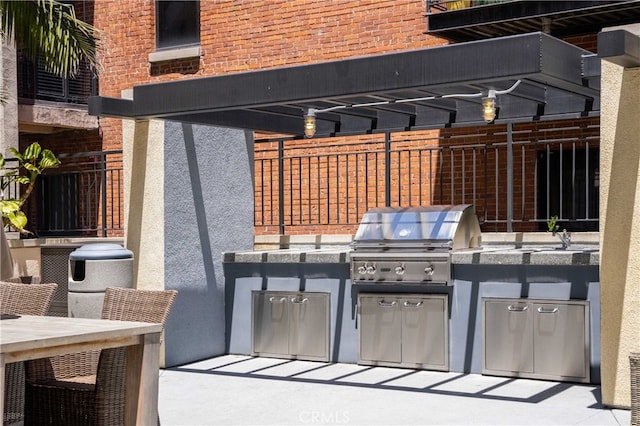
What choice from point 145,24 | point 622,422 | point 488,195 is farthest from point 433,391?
point 145,24

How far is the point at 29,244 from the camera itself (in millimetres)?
13125

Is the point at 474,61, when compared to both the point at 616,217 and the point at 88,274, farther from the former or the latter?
the point at 88,274

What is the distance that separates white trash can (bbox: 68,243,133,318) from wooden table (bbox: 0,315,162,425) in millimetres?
3512

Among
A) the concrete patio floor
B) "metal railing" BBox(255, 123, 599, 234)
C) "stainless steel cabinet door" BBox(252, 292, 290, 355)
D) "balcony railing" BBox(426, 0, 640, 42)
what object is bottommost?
the concrete patio floor

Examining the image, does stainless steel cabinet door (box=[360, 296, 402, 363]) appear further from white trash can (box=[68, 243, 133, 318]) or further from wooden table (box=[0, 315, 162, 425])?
wooden table (box=[0, 315, 162, 425])

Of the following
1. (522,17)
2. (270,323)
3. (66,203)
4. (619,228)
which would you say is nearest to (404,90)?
(619,228)

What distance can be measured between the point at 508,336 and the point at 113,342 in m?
4.89

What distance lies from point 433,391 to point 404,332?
1.16m

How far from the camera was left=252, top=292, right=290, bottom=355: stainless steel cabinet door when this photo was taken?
10.7 m

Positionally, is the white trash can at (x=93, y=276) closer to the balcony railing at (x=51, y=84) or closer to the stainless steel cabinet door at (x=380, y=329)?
the stainless steel cabinet door at (x=380, y=329)

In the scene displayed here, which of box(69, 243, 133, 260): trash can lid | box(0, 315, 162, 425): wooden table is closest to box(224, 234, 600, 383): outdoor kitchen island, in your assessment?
box(69, 243, 133, 260): trash can lid

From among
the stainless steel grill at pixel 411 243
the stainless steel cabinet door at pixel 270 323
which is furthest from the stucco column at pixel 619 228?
the stainless steel cabinet door at pixel 270 323

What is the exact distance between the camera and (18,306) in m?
6.85

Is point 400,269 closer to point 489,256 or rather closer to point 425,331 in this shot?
point 425,331
